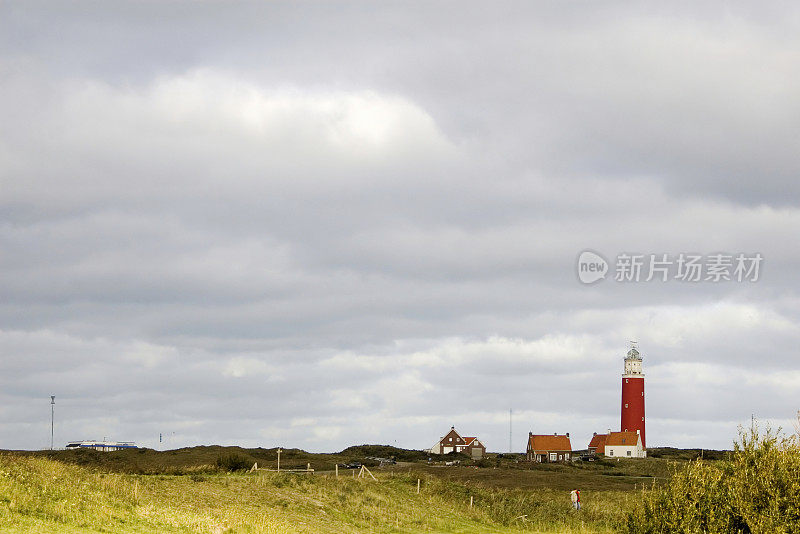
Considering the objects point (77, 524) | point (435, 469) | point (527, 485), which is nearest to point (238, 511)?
point (77, 524)

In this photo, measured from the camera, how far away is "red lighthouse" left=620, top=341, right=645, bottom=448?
140 metres

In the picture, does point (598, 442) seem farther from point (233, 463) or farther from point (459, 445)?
point (233, 463)

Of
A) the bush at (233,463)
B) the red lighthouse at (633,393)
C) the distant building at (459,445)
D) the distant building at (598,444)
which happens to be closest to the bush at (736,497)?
the bush at (233,463)

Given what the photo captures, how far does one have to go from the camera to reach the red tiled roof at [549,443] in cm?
15762

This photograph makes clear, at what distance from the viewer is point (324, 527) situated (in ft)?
164

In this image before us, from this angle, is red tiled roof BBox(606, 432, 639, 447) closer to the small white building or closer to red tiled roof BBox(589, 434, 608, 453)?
the small white building

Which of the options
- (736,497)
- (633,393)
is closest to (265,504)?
(736,497)

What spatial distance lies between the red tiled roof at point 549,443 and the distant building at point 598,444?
505 centimetres

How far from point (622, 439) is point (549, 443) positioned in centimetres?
1687

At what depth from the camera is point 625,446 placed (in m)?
145

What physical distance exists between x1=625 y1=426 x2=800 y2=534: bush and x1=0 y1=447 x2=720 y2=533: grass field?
1.72m

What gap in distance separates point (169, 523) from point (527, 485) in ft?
179

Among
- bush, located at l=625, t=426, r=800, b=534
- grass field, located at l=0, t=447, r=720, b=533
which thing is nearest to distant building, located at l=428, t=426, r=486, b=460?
grass field, located at l=0, t=447, r=720, b=533

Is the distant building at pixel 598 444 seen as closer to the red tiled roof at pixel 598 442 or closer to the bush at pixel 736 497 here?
the red tiled roof at pixel 598 442
